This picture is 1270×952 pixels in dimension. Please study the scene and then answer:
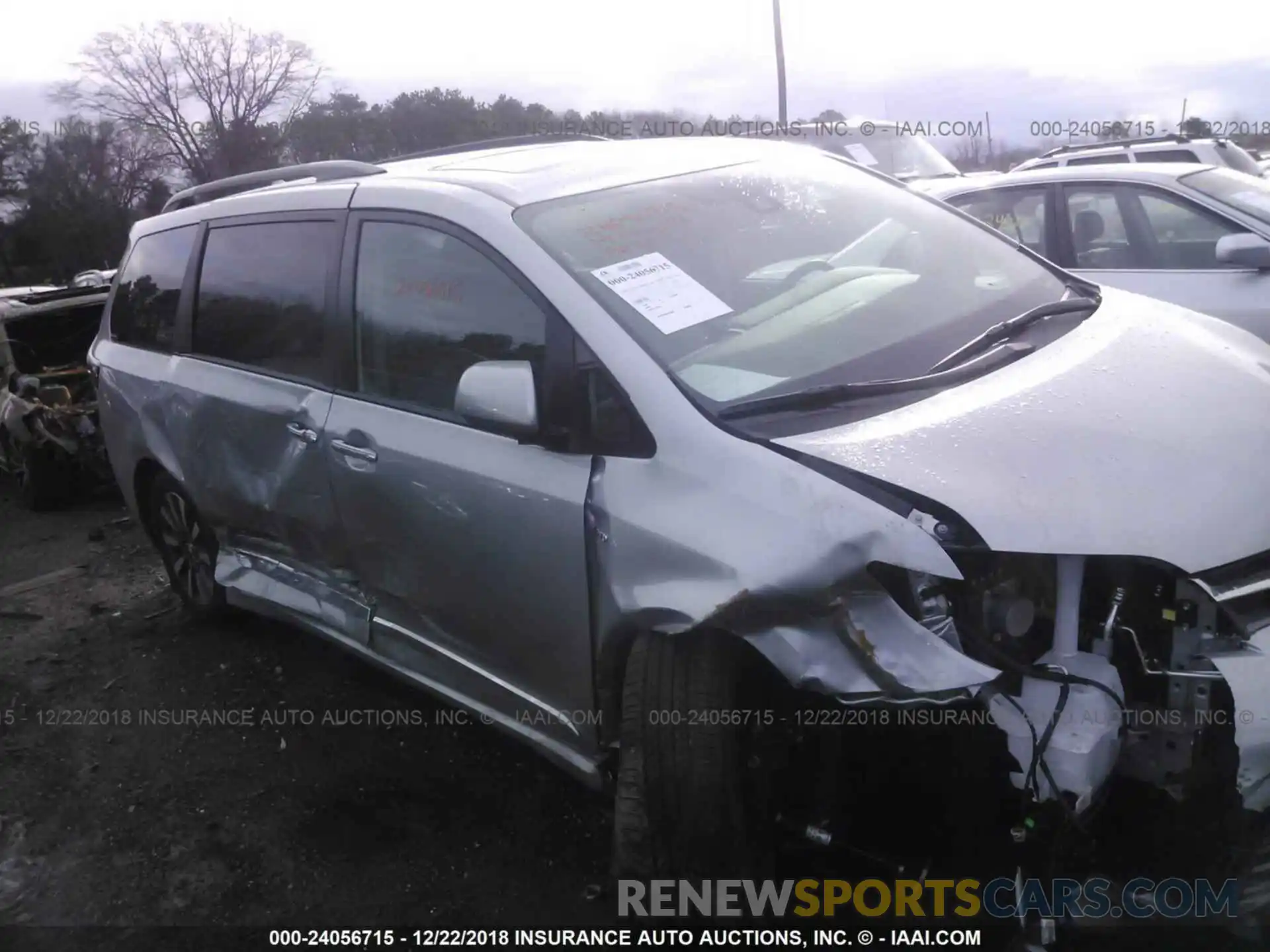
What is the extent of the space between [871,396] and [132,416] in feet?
11.0

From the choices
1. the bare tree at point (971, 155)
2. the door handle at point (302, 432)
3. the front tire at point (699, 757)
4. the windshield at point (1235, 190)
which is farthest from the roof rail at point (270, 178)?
the bare tree at point (971, 155)

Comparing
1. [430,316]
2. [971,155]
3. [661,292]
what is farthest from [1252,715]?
[971,155]

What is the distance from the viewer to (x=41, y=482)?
7.43 metres

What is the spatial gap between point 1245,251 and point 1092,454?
3.41 m

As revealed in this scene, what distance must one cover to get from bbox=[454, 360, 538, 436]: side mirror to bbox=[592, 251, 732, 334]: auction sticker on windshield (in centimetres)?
30

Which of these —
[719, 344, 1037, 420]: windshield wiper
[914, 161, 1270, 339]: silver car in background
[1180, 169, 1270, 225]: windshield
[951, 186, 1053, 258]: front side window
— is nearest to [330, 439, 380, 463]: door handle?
[719, 344, 1037, 420]: windshield wiper

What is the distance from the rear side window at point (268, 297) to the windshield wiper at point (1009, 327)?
186cm

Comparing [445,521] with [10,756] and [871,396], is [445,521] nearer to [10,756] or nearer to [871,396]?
[871,396]

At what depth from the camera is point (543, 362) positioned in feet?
8.46

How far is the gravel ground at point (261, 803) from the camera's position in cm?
290

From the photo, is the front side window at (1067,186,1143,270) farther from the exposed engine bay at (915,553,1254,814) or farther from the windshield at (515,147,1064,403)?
the exposed engine bay at (915,553,1254,814)

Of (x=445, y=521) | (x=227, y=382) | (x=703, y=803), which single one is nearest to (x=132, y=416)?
(x=227, y=382)

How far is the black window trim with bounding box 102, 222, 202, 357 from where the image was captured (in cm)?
413

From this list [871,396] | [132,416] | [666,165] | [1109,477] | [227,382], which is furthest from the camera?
[132,416]
